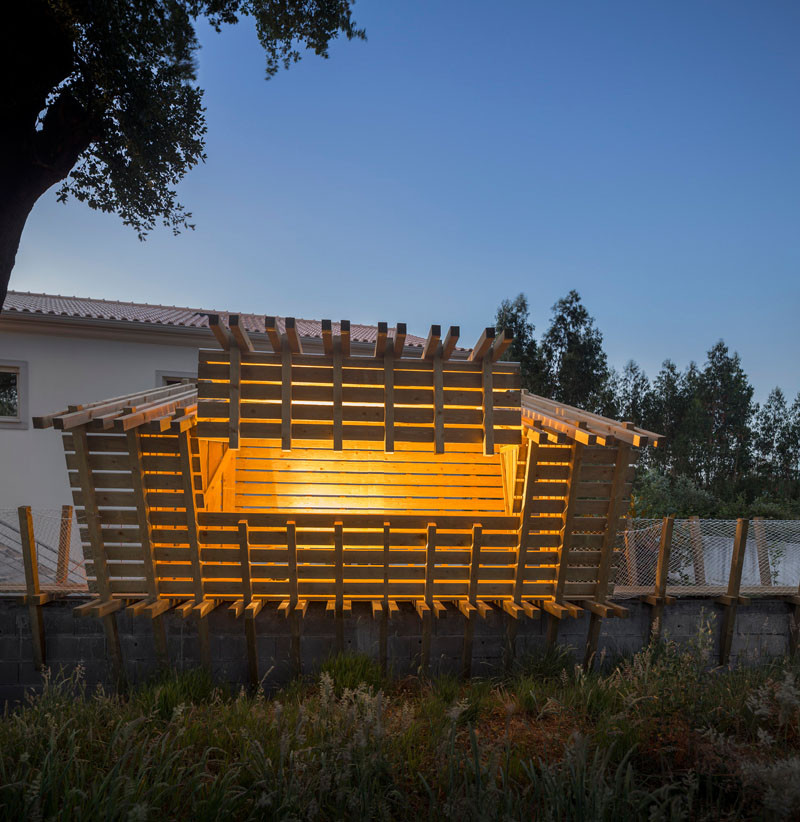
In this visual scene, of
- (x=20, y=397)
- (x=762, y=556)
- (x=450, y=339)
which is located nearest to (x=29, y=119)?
Result: (x=20, y=397)

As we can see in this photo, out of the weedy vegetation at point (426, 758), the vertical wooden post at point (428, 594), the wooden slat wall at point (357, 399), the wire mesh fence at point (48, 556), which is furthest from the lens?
the wire mesh fence at point (48, 556)

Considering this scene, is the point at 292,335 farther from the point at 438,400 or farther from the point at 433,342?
the point at 438,400

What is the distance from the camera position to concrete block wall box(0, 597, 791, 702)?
5.84 metres

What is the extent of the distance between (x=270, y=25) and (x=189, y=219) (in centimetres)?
427

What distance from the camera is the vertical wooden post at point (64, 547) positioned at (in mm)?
6402

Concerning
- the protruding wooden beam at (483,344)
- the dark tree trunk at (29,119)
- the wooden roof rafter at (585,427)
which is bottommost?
the wooden roof rafter at (585,427)

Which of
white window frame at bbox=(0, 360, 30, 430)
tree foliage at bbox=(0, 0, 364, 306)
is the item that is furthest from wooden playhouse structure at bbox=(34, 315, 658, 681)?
white window frame at bbox=(0, 360, 30, 430)

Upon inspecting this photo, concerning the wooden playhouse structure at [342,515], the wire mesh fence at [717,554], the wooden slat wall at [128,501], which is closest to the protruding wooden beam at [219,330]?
the wooden playhouse structure at [342,515]

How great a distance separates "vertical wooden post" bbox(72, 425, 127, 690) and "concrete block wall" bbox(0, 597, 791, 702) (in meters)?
0.12

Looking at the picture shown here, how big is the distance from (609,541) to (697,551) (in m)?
2.70

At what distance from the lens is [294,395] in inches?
221

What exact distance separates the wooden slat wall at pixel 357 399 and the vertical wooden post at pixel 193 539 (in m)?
0.24

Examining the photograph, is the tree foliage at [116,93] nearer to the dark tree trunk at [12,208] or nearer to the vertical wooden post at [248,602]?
the dark tree trunk at [12,208]

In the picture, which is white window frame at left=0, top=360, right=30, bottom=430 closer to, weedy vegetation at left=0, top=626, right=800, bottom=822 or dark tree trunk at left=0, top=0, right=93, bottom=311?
dark tree trunk at left=0, top=0, right=93, bottom=311
